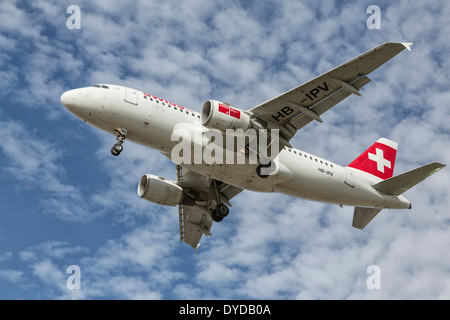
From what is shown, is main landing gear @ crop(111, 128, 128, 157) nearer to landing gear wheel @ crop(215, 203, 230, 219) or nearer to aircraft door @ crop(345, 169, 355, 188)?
landing gear wheel @ crop(215, 203, 230, 219)

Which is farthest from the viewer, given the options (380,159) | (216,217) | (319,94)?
(380,159)

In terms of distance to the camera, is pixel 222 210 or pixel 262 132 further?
pixel 222 210

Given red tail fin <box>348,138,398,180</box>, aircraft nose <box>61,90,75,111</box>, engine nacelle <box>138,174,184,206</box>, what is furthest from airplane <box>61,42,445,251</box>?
engine nacelle <box>138,174,184,206</box>

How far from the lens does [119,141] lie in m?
31.9

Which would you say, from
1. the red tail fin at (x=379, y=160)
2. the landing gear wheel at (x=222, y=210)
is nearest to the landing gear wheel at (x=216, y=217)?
the landing gear wheel at (x=222, y=210)

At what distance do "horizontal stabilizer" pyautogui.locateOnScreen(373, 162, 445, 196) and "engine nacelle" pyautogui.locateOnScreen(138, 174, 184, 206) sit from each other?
13.2 metres

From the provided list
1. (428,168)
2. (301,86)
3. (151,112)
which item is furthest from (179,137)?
(428,168)

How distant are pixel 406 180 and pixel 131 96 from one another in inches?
705

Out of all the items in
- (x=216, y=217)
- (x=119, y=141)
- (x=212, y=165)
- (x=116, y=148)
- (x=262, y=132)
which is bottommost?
(x=216, y=217)

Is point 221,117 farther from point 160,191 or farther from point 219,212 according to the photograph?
point 160,191

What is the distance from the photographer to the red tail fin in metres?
39.6

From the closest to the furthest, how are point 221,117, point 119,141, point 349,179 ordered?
point 221,117 < point 119,141 < point 349,179

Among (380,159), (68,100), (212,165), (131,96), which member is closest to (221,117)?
(212,165)

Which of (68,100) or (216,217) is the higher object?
(68,100)
